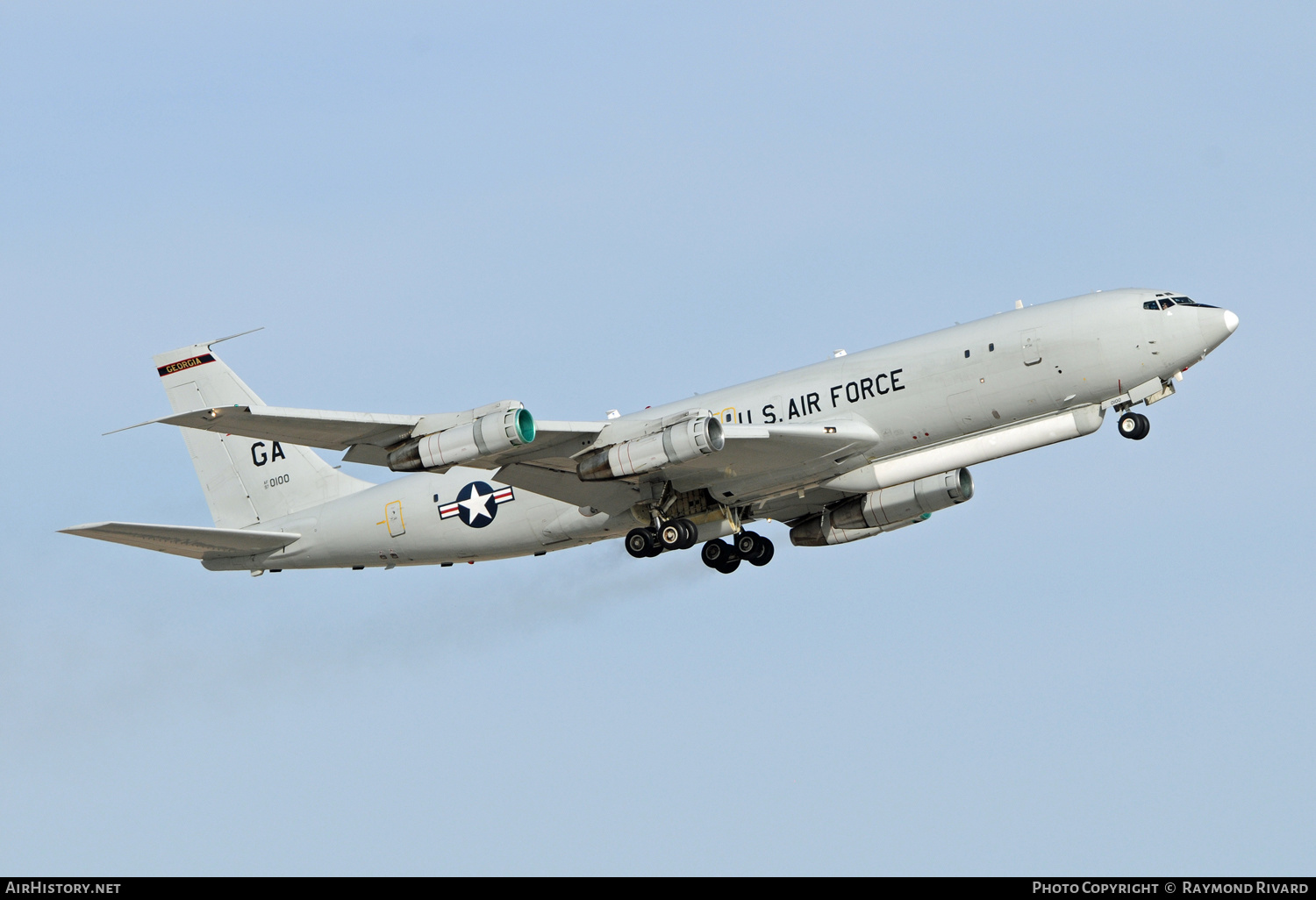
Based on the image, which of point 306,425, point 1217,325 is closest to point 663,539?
point 306,425

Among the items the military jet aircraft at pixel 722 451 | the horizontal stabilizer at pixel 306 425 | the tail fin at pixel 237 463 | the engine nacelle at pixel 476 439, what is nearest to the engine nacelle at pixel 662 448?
the military jet aircraft at pixel 722 451

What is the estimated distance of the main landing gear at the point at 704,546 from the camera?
137 ft

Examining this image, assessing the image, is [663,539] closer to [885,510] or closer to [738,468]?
[738,468]

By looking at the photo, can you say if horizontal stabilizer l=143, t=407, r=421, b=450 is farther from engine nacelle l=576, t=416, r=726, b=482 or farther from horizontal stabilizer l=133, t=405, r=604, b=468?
engine nacelle l=576, t=416, r=726, b=482

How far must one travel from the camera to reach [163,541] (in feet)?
138

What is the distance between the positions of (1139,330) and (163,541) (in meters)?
26.6

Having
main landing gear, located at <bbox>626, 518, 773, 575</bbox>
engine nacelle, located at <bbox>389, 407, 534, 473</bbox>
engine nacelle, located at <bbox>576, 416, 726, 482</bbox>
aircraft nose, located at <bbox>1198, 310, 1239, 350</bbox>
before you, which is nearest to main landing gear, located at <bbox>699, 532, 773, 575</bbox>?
main landing gear, located at <bbox>626, 518, 773, 575</bbox>

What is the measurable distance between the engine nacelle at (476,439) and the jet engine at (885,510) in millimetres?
11608

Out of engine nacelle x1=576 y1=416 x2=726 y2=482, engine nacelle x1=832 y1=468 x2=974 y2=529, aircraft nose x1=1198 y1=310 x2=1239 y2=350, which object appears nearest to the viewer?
aircraft nose x1=1198 y1=310 x2=1239 y2=350

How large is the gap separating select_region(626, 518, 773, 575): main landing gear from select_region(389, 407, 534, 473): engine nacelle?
21.9 feet

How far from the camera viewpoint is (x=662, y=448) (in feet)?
125

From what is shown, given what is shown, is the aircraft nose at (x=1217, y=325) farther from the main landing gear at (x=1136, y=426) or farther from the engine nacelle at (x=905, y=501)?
the engine nacelle at (x=905, y=501)

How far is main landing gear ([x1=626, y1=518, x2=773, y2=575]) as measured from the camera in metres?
41.8
